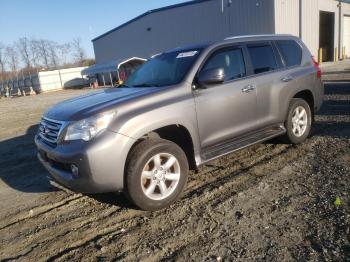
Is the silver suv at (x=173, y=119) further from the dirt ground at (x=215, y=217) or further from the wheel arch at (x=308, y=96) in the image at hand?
the dirt ground at (x=215, y=217)

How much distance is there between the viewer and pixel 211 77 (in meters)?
4.32

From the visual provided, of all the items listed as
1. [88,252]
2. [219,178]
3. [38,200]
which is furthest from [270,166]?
[38,200]

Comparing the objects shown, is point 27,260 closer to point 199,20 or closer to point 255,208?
point 255,208

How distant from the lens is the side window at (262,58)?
5188mm

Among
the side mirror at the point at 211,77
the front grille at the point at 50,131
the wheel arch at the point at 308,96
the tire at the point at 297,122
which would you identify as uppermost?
the side mirror at the point at 211,77

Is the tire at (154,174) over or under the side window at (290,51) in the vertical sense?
under

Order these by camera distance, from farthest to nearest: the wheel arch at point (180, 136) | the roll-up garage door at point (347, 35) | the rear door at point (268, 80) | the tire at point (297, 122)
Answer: the roll-up garage door at point (347, 35) < the tire at point (297, 122) < the rear door at point (268, 80) < the wheel arch at point (180, 136)

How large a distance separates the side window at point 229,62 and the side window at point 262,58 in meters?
0.26

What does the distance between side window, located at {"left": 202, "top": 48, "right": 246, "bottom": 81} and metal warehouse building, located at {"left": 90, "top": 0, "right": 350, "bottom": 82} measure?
74.0ft

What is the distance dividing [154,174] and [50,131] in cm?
134

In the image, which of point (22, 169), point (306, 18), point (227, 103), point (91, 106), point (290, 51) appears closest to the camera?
point (91, 106)

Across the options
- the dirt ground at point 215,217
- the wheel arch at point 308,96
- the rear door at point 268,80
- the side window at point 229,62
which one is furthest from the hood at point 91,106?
the wheel arch at point 308,96

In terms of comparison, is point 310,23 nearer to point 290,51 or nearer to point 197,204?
point 290,51

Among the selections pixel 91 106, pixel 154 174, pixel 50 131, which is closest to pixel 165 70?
pixel 91 106
